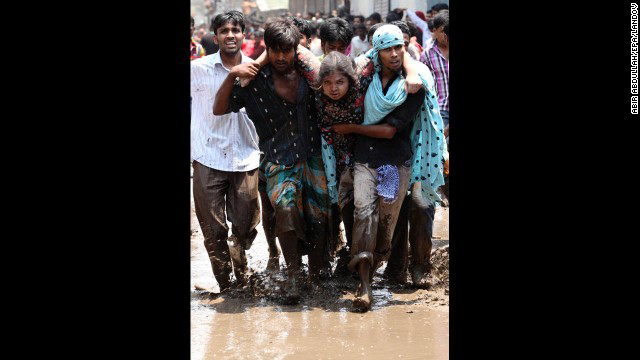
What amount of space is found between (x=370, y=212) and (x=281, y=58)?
1.17 m

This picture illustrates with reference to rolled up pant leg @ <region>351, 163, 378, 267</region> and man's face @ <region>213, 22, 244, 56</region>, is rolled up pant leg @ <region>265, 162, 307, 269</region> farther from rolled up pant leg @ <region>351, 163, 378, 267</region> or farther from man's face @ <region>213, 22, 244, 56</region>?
man's face @ <region>213, 22, 244, 56</region>

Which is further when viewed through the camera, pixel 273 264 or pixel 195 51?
pixel 195 51

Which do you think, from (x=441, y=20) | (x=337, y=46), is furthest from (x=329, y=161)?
(x=441, y=20)

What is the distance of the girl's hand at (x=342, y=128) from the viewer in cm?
554

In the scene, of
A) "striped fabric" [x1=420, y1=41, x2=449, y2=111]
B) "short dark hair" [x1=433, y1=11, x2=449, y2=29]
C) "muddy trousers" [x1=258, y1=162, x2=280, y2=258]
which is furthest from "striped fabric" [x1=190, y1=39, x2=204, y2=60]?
"muddy trousers" [x1=258, y1=162, x2=280, y2=258]

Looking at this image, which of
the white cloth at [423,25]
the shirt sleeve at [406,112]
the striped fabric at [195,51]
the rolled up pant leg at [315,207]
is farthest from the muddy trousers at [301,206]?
the white cloth at [423,25]

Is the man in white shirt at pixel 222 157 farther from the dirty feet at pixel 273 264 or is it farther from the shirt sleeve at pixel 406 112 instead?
the shirt sleeve at pixel 406 112

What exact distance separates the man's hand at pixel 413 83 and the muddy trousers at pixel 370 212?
0.52 meters

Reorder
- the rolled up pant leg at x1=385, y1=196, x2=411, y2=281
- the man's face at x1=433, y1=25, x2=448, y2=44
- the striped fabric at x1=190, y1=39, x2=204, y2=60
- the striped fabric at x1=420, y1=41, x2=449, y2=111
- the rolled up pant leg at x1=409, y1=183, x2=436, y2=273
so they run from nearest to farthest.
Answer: the rolled up pant leg at x1=409, y1=183, x2=436, y2=273 → the rolled up pant leg at x1=385, y1=196, x2=411, y2=281 → the striped fabric at x1=420, y1=41, x2=449, y2=111 → the man's face at x1=433, y1=25, x2=448, y2=44 → the striped fabric at x1=190, y1=39, x2=204, y2=60

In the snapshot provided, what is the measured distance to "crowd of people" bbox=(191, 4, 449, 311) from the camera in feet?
18.0

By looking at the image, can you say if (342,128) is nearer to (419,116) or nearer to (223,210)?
(419,116)

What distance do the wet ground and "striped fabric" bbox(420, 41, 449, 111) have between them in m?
1.94

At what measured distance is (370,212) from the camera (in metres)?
5.54

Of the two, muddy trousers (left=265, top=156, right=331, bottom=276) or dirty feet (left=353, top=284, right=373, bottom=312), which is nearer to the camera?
dirty feet (left=353, top=284, right=373, bottom=312)
